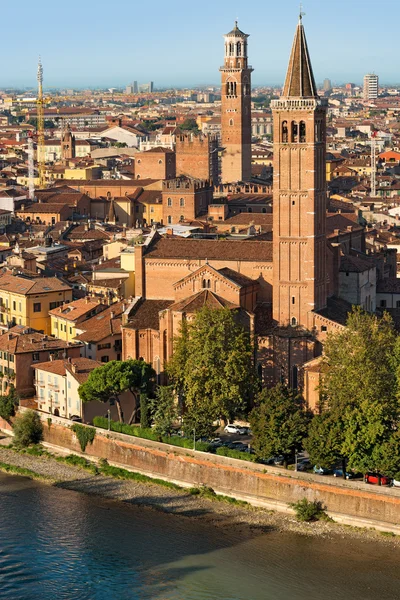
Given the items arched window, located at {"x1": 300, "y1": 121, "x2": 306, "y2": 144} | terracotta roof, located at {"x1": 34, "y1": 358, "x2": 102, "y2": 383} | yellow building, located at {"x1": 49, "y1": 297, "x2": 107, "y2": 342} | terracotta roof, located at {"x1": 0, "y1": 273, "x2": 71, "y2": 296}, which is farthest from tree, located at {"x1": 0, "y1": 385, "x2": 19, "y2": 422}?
arched window, located at {"x1": 300, "y1": 121, "x2": 306, "y2": 144}

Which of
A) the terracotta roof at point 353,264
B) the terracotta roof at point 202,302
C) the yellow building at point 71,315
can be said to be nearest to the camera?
the terracotta roof at point 202,302

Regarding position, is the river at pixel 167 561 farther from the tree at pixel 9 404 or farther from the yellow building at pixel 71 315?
the yellow building at pixel 71 315

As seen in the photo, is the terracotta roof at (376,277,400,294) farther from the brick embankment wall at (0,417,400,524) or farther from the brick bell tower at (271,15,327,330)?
the brick embankment wall at (0,417,400,524)

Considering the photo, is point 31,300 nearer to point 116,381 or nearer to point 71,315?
point 71,315

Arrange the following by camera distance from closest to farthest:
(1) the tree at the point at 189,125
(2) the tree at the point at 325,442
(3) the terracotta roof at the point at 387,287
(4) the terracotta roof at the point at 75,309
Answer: (2) the tree at the point at 325,442 → (4) the terracotta roof at the point at 75,309 → (3) the terracotta roof at the point at 387,287 → (1) the tree at the point at 189,125

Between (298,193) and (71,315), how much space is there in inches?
342

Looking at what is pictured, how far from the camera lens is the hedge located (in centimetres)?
3312

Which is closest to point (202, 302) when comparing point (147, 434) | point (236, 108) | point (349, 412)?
point (147, 434)

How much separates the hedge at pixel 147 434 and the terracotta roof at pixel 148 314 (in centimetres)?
332

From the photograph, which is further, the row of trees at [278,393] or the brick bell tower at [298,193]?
the brick bell tower at [298,193]

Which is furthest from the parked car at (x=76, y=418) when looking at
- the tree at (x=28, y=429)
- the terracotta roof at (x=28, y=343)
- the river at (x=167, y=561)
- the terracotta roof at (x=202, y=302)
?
the river at (x=167, y=561)

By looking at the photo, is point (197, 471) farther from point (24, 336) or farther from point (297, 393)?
point (24, 336)

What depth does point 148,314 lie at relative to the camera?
38.3 meters

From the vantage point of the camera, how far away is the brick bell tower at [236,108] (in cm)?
6719
